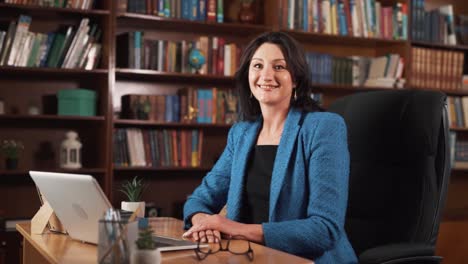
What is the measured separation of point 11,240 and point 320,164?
237 cm

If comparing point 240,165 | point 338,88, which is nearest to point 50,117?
point 338,88

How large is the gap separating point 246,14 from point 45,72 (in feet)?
4.45

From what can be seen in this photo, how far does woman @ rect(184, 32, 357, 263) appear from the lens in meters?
1.91

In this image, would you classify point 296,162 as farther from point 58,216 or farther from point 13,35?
point 13,35

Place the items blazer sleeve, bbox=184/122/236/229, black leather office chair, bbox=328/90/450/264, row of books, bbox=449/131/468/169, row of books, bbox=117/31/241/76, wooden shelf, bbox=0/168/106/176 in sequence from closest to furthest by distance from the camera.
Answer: black leather office chair, bbox=328/90/450/264 → blazer sleeve, bbox=184/122/236/229 → wooden shelf, bbox=0/168/106/176 → row of books, bbox=117/31/241/76 → row of books, bbox=449/131/468/169

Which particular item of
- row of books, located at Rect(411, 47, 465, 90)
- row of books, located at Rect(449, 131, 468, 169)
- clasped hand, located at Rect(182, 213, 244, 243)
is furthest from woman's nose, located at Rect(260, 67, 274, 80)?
row of books, located at Rect(449, 131, 468, 169)

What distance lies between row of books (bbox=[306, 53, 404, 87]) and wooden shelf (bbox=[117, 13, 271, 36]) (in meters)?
0.48

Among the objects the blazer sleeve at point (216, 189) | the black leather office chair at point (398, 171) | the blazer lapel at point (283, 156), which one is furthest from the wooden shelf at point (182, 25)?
the blazer lapel at point (283, 156)

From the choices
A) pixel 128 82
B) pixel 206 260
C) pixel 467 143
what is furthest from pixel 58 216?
pixel 467 143

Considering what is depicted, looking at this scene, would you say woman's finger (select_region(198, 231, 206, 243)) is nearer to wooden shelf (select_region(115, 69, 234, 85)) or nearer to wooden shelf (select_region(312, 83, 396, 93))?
wooden shelf (select_region(115, 69, 234, 85))

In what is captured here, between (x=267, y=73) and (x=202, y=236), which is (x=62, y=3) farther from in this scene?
(x=202, y=236)

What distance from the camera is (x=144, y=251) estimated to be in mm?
1322

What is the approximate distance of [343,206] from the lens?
6.48 feet

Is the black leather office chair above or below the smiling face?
below
